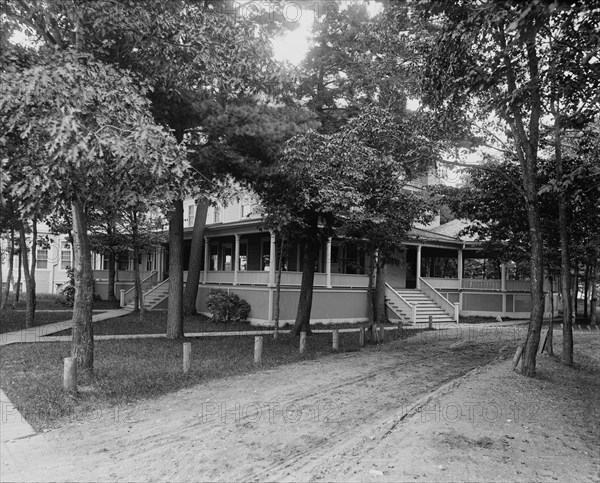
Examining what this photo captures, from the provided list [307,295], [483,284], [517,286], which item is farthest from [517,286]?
[307,295]

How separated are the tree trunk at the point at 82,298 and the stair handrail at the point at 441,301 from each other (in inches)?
737

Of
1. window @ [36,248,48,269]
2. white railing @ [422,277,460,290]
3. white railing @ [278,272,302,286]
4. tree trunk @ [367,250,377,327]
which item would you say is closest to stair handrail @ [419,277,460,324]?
white railing @ [422,277,460,290]

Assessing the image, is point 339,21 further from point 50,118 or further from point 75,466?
point 75,466

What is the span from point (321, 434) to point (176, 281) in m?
9.87

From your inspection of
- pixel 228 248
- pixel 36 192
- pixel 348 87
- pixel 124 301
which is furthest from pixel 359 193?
pixel 124 301

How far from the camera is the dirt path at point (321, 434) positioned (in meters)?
4.91

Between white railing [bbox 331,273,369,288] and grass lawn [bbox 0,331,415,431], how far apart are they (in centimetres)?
648

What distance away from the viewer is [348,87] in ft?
49.4

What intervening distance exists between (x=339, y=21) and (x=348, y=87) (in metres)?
2.04

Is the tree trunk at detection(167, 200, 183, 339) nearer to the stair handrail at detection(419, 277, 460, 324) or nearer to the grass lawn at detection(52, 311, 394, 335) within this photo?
Answer: the grass lawn at detection(52, 311, 394, 335)

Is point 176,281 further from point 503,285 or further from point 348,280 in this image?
point 503,285

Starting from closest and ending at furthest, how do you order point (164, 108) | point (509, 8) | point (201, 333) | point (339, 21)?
point (509, 8)
point (164, 108)
point (339, 21)
point (201, 333)

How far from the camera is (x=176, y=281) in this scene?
49.1 feet

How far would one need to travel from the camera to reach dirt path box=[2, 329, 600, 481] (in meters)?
4.91
